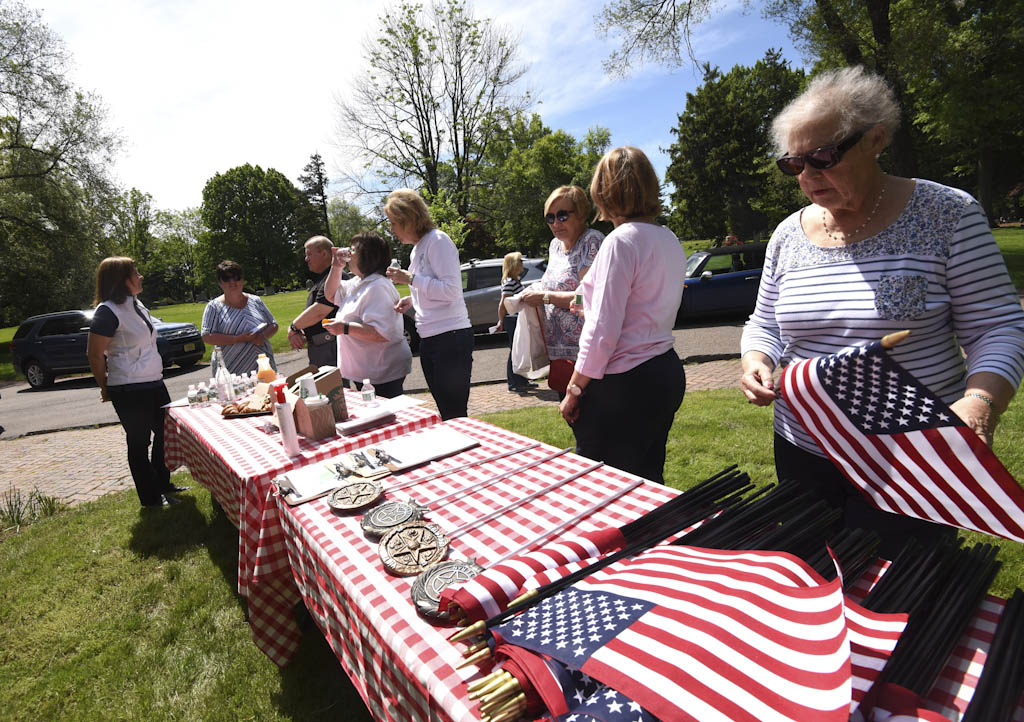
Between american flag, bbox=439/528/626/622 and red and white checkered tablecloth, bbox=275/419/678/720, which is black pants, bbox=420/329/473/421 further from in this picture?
american flag, bbox=439/528/626/622

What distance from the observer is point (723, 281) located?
11562 mm

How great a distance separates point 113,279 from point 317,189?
70.2 metres

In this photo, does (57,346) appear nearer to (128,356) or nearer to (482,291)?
(482,291)

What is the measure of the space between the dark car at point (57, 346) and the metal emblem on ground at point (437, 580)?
14.3m

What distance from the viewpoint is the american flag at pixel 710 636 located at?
2.52 feet

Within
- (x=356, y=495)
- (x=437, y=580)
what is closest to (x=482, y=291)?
(x=356, y=495)

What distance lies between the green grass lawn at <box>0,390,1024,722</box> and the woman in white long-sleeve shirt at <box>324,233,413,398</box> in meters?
1.64

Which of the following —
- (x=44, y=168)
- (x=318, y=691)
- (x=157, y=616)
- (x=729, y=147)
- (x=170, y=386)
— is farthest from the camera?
(x=729, y=147)

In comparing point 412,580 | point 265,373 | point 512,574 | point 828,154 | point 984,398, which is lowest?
point 412,580

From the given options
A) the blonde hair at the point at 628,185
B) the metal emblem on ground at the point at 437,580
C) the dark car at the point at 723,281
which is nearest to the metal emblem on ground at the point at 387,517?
the metal emblem on ground at the point at 437,580

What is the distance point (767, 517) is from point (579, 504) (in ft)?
2.15

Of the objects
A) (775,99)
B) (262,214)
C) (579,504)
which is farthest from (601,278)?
(262,214)

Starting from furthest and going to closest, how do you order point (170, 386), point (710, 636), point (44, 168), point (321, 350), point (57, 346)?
point (44, 168) → point (57, 346) → point (170, 386) → point (321, 350) → point (710, 636)

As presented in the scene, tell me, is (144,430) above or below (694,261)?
below
